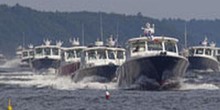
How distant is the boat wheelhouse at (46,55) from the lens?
17138 centimetres

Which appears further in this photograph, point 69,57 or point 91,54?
point 69,57

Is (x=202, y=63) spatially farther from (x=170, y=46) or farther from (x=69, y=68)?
→ (x=170, y=46)

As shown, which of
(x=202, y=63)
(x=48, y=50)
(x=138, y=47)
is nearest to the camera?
(x=138, y=47)

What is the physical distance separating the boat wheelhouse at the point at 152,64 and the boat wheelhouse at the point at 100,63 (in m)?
6.95

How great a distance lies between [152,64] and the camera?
80375mm

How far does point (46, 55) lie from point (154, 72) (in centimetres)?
9573

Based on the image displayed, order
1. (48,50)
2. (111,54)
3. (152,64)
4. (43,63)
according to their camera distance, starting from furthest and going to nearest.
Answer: (43,63) < (48,50) < (111,54) < (152,64)

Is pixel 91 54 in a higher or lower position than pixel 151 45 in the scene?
lower

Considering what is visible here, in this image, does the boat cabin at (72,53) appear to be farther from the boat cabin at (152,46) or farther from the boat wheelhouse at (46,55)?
the boat wheelhouse at (46,55)

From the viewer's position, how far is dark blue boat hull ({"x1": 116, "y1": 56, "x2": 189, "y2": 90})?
80312mm

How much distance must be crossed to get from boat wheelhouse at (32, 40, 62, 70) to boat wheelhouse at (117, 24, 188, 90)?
282 feet

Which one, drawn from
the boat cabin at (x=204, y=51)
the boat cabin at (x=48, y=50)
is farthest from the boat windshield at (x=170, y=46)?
the boat cabin at (x=48, y=50)

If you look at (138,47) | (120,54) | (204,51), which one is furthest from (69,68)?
(204,51)

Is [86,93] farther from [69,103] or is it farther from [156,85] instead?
[69,103]
